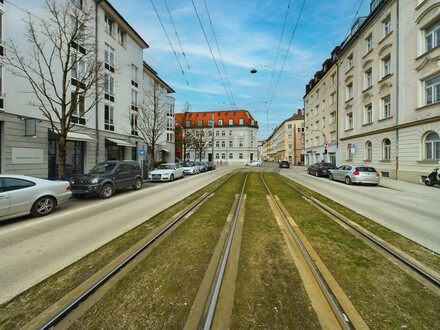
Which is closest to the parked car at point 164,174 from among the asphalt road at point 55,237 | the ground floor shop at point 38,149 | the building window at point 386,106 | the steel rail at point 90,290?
the ground floor shop at point 38,149

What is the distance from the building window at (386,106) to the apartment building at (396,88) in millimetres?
74

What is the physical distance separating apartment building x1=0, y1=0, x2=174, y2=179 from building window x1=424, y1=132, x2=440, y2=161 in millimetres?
21786

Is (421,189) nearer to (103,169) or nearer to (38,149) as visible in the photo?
(103,169)

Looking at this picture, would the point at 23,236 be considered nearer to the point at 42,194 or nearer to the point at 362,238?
the point at 42,194

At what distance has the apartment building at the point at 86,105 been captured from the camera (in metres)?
11.3

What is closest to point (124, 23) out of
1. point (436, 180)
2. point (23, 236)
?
point (23, 236)

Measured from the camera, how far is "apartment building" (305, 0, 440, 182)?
42.0 feet

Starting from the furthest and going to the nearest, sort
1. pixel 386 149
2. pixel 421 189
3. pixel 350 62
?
pixel 350 62
pixel 386 149
pixel 421 189

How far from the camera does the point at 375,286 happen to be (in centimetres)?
269

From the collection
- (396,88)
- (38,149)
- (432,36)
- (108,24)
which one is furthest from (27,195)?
(396,88)

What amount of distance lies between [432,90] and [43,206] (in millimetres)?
22147

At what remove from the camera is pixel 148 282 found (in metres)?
2.81

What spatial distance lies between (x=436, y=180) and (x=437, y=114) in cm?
429

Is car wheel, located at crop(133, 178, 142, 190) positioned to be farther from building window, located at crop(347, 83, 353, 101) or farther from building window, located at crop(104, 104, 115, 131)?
building window, located at crop(347, 83, 353, 101)
